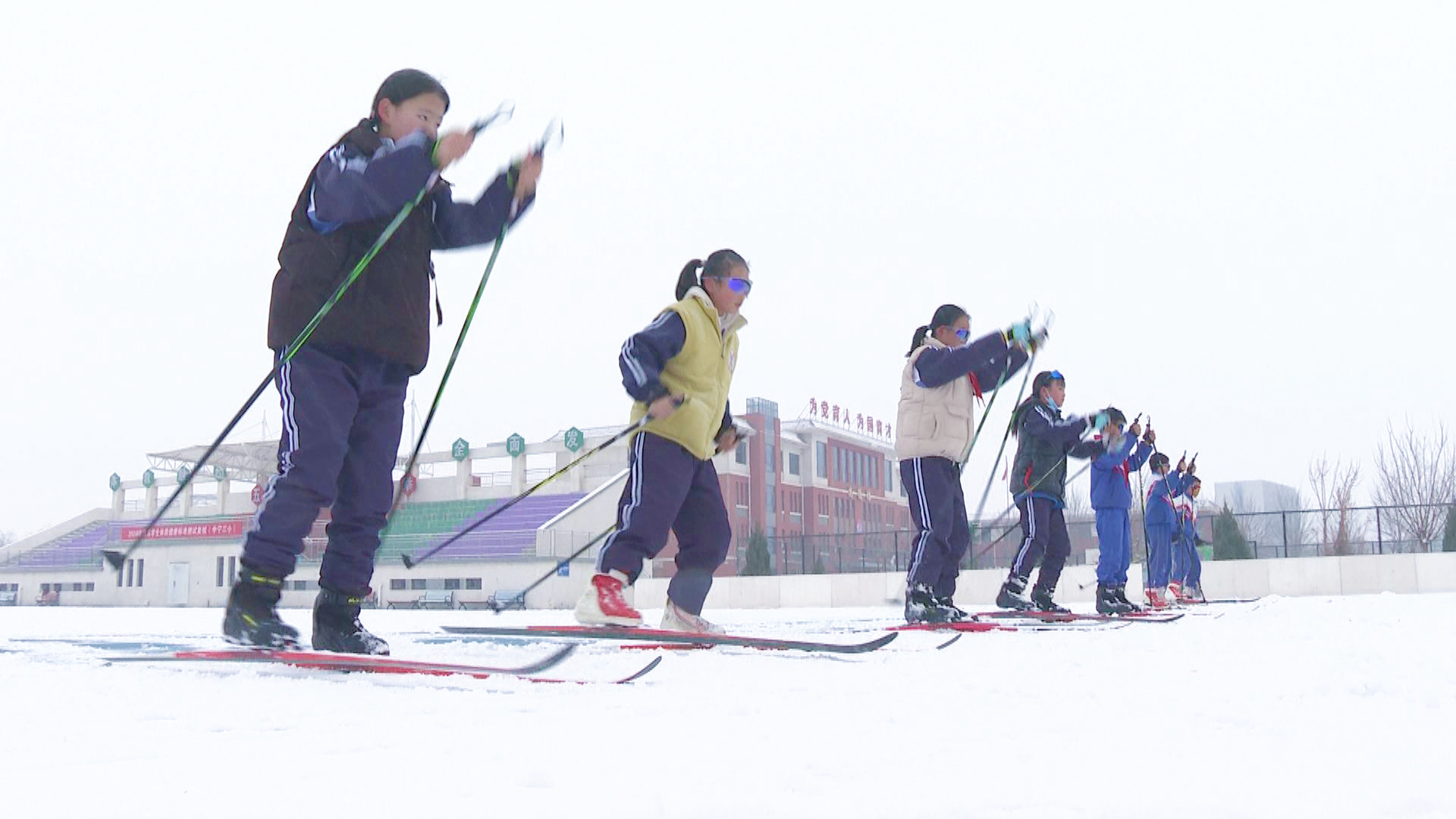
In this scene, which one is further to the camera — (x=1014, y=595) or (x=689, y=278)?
(x=1014, y=595)

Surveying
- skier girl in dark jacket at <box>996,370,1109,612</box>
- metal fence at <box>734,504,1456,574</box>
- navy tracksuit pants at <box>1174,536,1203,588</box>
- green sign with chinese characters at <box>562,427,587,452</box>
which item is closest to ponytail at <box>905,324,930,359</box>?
skier girl in dark jacket at <box>996,370,1109,612</box>

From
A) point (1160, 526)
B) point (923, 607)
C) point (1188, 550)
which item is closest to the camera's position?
point (923, 607)

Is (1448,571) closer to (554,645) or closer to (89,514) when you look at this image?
(554,645)

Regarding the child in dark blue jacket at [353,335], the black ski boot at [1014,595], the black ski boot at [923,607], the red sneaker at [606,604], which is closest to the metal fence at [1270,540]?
the black ski boot at [1014,595]

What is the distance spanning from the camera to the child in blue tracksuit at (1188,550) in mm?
11648

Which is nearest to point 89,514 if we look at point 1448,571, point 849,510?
point 849,510

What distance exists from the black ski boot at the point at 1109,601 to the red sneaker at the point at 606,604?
4635 mm

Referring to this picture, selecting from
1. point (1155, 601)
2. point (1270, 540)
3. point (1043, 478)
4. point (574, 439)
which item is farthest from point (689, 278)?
point (574, 439)

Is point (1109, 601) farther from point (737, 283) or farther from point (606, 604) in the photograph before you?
point (606, 604)

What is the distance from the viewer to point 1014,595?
24.2 feet

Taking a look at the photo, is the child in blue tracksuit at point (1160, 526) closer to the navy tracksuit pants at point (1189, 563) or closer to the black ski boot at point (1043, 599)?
the navy tracksuit pants at point (1189, 563)

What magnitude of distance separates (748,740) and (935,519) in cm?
409

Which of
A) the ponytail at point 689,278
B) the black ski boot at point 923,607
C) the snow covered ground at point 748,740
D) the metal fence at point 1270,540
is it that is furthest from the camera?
the metal fence at point 1270,540

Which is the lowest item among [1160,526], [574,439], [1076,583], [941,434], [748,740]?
[1076,583]
